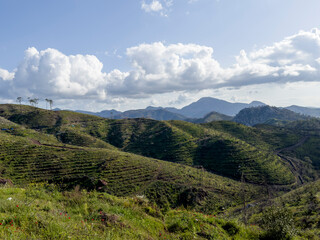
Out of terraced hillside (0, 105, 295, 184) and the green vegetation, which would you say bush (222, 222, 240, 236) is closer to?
the green vegetation

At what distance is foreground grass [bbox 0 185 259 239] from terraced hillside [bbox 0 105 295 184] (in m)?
Result: 92.2

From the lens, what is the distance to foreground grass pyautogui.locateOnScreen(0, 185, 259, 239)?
675 centimetres

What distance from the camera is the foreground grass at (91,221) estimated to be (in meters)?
6.75

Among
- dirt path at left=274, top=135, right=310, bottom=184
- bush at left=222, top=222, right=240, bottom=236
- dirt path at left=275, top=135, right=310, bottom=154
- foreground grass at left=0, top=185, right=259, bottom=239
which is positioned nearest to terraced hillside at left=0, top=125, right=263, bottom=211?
dirt path at left=274, top=135, right=310, bottom=184

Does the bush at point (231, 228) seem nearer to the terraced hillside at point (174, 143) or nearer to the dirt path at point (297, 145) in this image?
the terraced hillside at point (174, 143)

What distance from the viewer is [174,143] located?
131 m

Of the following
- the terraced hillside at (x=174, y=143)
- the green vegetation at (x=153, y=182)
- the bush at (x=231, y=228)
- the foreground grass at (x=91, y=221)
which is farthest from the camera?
the terraced hillside at (x=174, y=143)

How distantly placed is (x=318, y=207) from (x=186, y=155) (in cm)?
8161

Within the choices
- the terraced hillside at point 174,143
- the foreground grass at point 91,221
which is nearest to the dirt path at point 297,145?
the terraced hillside at point 174,143

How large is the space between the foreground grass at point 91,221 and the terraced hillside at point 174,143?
92.2 metres

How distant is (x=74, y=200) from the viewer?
11.8 meters

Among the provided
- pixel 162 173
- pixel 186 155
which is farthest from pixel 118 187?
pixel 186 155

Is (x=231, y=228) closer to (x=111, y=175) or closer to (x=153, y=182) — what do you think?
(x=153, y=182)

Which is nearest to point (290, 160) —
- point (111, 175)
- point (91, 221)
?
point (111, 175)
